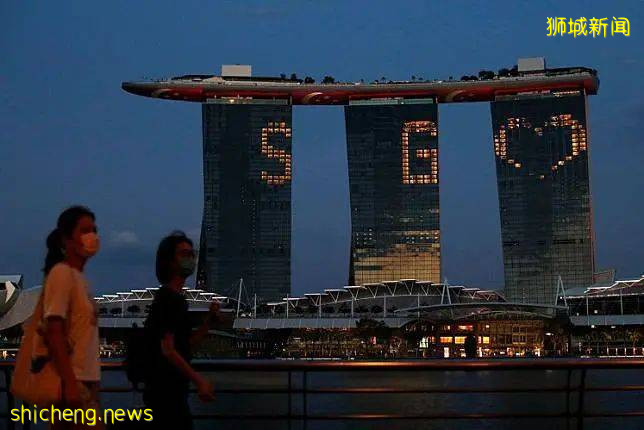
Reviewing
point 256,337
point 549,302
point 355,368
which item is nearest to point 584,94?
point 549,302

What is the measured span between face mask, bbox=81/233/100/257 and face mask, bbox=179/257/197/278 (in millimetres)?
864

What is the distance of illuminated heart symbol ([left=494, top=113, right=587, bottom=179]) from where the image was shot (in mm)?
123750

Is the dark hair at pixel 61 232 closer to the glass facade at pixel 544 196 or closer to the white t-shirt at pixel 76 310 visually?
the white t-shirt at pixel 76 310

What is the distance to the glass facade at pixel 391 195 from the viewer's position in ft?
412

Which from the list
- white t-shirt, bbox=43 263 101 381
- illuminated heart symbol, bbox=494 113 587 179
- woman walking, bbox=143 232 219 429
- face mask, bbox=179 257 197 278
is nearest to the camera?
white t-shirt, bbox=43 263 101 381

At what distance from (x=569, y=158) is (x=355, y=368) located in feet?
402

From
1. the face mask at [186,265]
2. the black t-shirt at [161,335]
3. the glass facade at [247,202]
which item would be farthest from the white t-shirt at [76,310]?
the glass facade at [247,202]

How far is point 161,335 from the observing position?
547 centimetres

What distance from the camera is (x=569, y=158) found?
124250 mm

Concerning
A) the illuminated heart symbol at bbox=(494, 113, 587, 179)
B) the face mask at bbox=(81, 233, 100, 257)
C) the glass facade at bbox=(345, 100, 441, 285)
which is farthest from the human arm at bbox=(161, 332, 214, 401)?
the illuminated heart symbol at bbox=(494, 113, 587, 179)

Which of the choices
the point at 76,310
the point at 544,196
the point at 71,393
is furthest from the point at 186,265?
the point at 544,196

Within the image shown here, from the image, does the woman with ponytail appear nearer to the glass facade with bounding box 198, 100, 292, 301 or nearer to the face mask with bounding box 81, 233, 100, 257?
the face mask with bounding box 81, 233, 100, 257

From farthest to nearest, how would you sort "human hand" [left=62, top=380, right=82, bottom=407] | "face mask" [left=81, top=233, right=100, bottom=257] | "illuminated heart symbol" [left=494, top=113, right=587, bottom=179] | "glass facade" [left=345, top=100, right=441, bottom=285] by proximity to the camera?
"glass facade" [left=345, top=100, right=441, bottom=285] < "illuminated heart symbol" [left=494, top=113, right=587, bottom=179] < "face mask" [left=81, top=233, right=100, bottom=257] < "human hand" [left=62, top=380, right=82, bottom=407]

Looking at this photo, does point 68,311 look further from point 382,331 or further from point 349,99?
point 349,99
